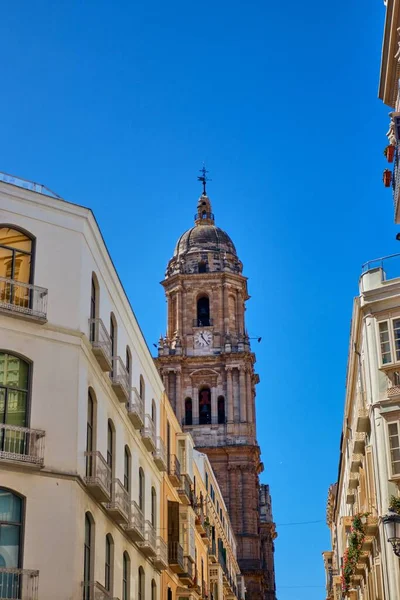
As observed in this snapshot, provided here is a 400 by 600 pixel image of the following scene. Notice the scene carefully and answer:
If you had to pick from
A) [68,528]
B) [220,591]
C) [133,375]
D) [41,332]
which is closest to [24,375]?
[41,332]

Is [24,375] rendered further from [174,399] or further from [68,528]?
[174,399]

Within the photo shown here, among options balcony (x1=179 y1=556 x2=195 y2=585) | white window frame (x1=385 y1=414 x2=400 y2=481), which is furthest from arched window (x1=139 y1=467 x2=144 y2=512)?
white window frame (x1=385 y1=414 x2=400 y2=481)

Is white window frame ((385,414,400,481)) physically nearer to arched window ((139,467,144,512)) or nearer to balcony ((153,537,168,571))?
arched window ((139,467,144,512))

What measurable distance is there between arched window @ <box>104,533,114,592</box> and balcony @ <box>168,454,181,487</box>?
40.1ft

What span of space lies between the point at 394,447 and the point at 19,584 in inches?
568

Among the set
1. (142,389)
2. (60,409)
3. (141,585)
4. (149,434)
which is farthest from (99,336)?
(141,585)

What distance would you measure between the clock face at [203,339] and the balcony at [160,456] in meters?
60.7

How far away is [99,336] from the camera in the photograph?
96.2 feet

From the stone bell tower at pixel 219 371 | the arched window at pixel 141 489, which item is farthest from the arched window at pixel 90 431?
the stone bell tower at pixel 219 371

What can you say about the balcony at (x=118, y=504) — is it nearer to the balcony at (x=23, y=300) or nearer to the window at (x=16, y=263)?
the balcony at (x=23, y=300)

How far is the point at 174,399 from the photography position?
99.4 metres

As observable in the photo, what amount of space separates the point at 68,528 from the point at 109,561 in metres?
5.14

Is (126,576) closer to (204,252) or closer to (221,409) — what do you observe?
(221,409)

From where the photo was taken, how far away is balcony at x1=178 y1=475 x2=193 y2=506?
44.3 metres
